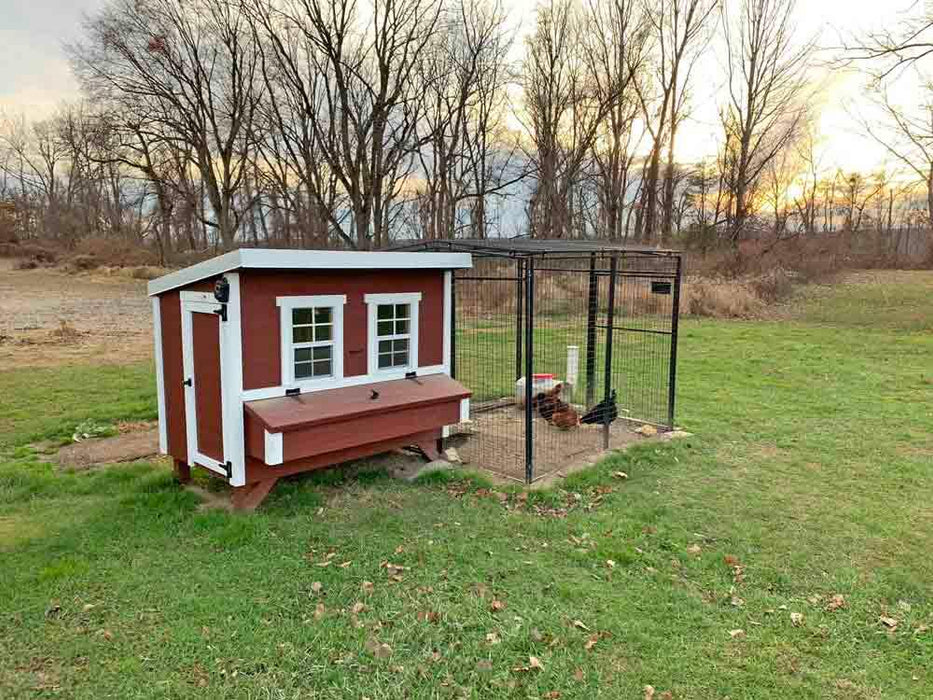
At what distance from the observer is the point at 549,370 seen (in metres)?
11.6

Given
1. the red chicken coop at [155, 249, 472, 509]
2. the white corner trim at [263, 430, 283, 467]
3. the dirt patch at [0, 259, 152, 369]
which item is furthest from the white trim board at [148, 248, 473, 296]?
the dirt patch at [0, 259, 152, 369]

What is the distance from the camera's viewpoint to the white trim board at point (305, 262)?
4.71m

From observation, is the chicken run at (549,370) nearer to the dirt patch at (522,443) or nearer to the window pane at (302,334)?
the dirt patch at (522,443)

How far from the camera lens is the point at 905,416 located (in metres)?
8.45

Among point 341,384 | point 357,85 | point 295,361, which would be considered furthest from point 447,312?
point 357,85

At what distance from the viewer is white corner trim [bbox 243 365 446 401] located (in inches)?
202

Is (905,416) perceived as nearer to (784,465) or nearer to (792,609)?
(784,465)

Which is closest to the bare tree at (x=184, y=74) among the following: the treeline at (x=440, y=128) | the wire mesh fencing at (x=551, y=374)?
the treeline at (x=440, y=128)

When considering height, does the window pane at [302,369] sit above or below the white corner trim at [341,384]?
above

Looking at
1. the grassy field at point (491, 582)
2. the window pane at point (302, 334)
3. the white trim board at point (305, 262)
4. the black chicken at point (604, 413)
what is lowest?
the grassy field at point (491, 582)

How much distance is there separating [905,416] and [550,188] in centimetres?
1952

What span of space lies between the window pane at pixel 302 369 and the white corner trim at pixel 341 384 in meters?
0.10

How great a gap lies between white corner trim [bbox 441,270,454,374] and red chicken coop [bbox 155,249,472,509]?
0.30ft

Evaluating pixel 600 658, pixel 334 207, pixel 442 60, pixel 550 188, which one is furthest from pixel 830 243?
pixel 600 658
